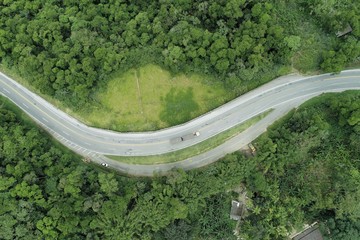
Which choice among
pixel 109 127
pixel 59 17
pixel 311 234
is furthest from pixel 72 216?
pixel 311 234

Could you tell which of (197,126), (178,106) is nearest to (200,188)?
(197,126)

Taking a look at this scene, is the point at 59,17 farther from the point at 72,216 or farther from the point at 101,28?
the point at 72,216

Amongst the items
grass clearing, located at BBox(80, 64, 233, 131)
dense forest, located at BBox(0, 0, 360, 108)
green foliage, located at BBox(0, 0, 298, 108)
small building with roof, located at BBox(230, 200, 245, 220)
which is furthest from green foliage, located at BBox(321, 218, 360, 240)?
grass clearing, located at BBox(80, 64, 233, 131)

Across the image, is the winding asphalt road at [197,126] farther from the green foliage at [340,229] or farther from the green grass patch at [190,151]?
the green foliage at [340,229]

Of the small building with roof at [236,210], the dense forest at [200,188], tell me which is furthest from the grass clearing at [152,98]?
the small building with roof at [236,210]

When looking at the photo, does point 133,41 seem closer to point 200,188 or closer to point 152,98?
point 152,98

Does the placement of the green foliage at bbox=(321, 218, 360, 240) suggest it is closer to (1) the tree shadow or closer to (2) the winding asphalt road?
(2) the winding asphalt road
